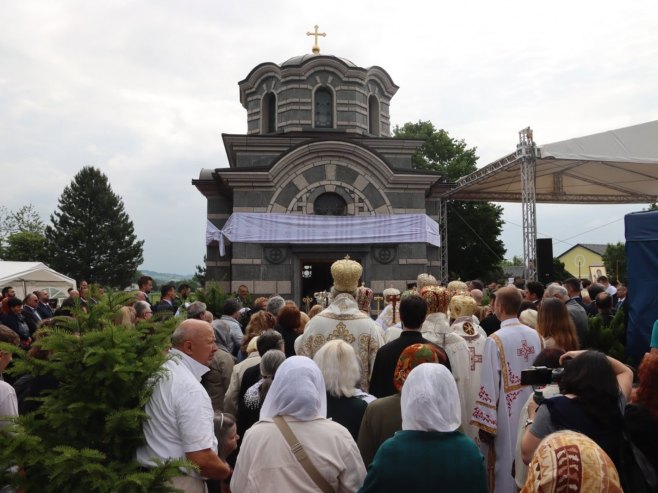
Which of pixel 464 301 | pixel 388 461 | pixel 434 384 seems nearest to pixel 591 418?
pixel 434 384

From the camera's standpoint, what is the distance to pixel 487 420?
5.59 meters

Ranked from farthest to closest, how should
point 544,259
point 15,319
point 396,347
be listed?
point 544,259 → point 15,319 → point 396,347

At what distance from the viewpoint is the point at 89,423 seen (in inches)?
142

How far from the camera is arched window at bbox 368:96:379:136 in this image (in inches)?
998

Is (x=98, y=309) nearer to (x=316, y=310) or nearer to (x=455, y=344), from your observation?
(x=455, y=344)

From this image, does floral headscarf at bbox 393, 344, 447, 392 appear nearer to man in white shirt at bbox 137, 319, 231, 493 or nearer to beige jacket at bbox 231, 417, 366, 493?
beige jacket at bbox 231, 417, 366, 493

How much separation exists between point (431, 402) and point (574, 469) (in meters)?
0.79

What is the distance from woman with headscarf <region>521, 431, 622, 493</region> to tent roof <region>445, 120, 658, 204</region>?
16204mm

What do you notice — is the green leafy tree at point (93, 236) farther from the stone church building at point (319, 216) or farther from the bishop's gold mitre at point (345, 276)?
the bishop's gold mitre at point (345, 276)

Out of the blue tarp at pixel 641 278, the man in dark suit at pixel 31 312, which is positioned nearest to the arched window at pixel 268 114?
the man in dark suit at pixel 31 312

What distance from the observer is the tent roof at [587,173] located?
17.4 m

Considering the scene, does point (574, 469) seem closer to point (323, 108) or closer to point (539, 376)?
point (539, 376)

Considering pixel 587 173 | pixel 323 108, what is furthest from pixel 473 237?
pixel 323 108

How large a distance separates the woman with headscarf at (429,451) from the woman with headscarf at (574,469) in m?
0.54
